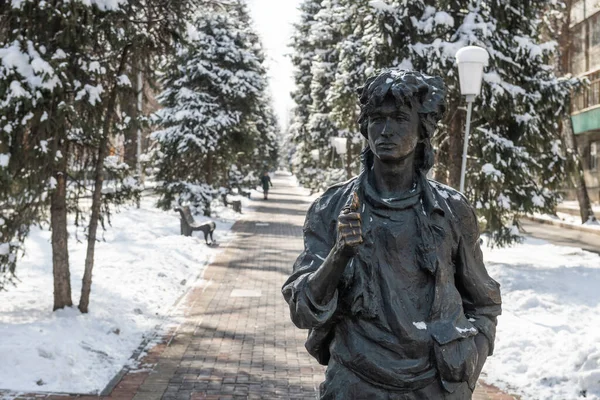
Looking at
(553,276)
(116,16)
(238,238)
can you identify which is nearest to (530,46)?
(553,276)

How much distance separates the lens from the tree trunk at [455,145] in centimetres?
1580

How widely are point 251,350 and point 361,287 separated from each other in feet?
23.2

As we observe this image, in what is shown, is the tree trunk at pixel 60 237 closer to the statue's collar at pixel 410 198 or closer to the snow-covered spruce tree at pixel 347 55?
the snow-covered spruce tree at pixel 347 55

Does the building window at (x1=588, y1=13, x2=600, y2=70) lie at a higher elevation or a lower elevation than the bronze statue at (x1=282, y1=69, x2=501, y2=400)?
higher

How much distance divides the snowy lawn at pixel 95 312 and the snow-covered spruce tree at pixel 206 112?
268 inches

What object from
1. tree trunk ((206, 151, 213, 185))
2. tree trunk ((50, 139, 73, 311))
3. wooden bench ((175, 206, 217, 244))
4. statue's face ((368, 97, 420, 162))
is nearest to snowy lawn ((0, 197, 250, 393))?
tree trunk ((50, 139, 73, 311))

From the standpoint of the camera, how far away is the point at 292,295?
2.35m

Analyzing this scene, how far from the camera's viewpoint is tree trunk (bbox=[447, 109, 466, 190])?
15797 mm

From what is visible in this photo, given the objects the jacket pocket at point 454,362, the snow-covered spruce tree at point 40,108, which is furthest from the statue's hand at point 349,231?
the snow-covered spruce tree at point 40,108

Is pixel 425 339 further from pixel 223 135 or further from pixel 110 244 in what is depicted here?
pixel 223 135

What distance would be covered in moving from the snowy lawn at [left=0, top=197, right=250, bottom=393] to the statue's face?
229 inches

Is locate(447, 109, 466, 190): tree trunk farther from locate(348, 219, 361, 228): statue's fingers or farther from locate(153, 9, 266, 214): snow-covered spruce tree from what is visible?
locate(348, 219, 361, 228): statue's fingers

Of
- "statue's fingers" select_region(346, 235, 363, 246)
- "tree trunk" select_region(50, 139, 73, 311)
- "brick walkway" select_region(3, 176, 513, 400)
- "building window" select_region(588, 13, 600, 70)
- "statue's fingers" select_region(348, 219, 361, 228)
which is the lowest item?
"brick walkway" select_region(3, 176, 513, 400)

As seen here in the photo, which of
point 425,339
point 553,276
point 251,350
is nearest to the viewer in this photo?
point 425,339
